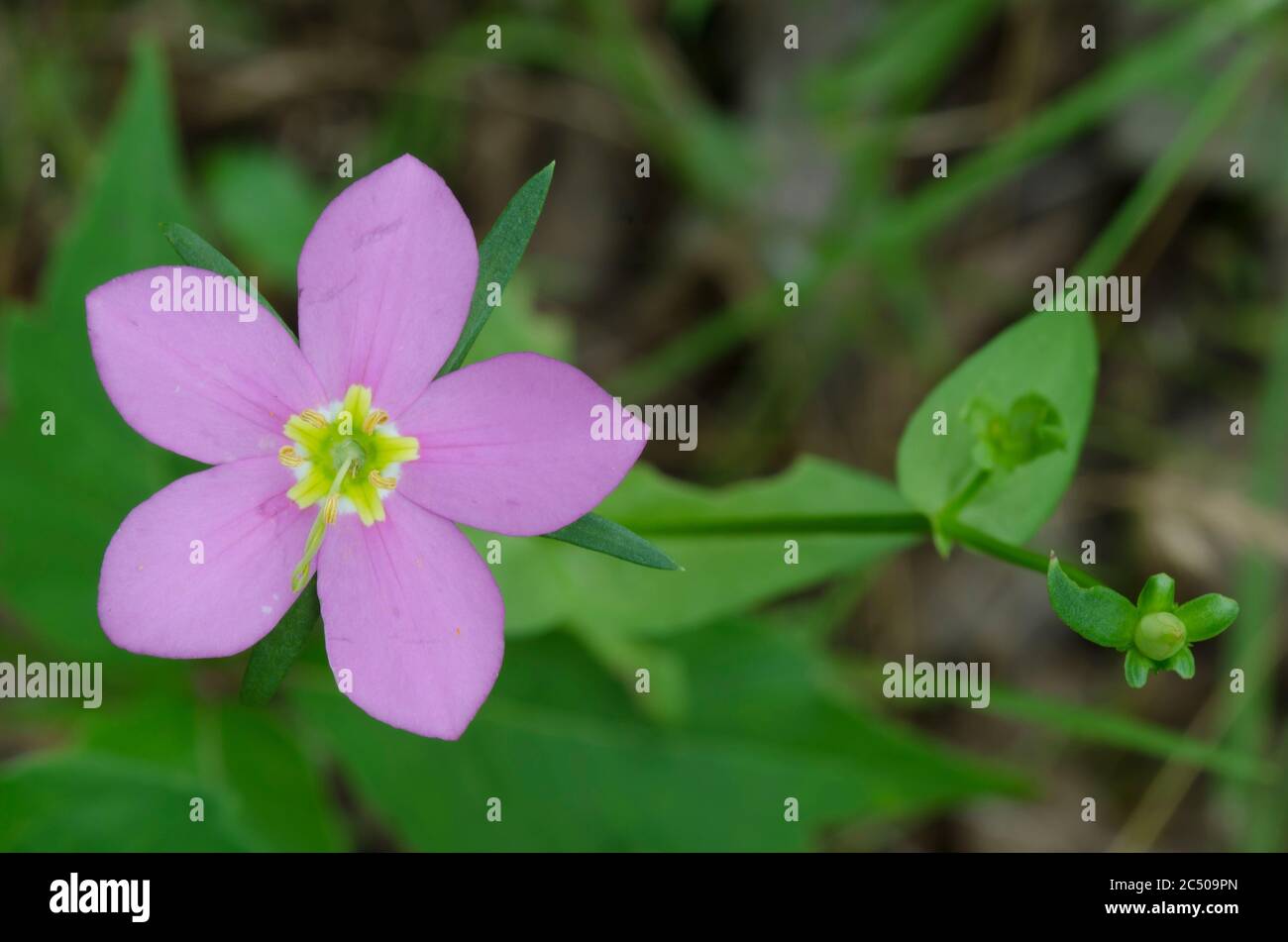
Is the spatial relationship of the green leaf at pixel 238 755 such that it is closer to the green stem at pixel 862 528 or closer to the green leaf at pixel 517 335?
the green leaf at pixel 517 335

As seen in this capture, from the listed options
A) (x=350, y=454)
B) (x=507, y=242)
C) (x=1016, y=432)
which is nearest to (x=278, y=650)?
(x=350, y=454)

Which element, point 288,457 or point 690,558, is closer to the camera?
point 288,457

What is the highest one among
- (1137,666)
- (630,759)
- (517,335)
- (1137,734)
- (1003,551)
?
(517,335)

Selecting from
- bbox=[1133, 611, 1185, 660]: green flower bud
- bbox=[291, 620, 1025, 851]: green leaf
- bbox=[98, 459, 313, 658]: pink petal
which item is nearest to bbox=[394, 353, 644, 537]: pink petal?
bbox=[98, 459, 313, 658]: pink petal

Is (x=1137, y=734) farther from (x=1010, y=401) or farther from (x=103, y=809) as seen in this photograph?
(x=103, y=809)

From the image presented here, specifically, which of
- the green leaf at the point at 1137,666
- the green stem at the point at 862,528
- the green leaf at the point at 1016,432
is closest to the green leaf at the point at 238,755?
the green stem at the point at 862,528

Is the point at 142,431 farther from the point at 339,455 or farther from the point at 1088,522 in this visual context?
the point at 1088,522

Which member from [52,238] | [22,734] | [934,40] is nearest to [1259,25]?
[934,40]
